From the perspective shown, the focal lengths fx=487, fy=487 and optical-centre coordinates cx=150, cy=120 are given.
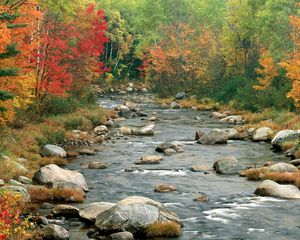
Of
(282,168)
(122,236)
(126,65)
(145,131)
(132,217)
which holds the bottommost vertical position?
(145,131)

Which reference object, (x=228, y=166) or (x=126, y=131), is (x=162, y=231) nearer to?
(x=228, y=166)

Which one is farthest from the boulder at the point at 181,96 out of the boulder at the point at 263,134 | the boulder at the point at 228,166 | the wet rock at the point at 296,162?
the boulder at the point at 228,166

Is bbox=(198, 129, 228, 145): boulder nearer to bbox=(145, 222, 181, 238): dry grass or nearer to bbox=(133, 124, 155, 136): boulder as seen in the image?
bbox=(133, 124, 155, 136): boulder

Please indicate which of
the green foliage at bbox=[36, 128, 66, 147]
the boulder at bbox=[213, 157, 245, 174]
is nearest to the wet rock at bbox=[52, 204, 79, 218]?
the boulder at bbox=[213, 157, 245, 174]

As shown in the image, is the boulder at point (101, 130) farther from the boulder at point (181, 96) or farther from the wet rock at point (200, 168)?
the boulder at point (181, 96)

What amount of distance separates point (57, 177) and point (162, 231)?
760cm

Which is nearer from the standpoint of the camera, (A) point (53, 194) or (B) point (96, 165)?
(A) point (53, 194)

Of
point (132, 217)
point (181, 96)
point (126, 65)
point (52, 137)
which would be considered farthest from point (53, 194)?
point (126, 65)

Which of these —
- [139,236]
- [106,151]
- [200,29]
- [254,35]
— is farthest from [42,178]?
[200,29]

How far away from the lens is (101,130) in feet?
126

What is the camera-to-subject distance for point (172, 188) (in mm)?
21625

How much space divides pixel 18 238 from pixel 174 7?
63.9 m

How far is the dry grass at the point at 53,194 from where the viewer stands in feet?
64.7

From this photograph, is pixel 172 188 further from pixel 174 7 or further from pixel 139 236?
pixel 174 7
